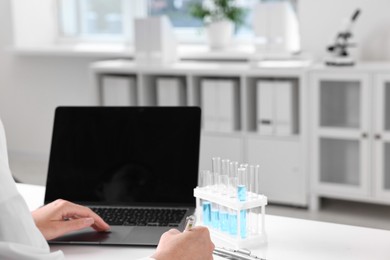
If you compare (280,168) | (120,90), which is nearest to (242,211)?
(280,168)

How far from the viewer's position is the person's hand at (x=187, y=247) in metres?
1.44

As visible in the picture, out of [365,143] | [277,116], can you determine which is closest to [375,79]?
[365,143]

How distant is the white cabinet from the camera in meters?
3.85

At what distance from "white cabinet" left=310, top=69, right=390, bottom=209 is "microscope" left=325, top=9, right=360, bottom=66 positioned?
11 centimetres

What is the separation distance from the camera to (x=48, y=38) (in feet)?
18.9

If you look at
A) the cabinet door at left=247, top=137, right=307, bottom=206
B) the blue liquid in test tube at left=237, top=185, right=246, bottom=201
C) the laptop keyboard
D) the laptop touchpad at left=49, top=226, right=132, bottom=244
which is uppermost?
the blue liquid in test tube at left=237, top=185, right=246, bottom=201

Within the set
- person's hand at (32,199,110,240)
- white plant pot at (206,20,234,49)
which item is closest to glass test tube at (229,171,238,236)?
person's hand at (32,199,110,240)

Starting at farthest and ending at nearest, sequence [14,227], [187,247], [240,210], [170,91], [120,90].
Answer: [120,90]
[170,91]
[240,210]
[187,247]
[14,227]

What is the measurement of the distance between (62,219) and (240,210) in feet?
1.46

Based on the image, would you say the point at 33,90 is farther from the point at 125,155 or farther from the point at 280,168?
the point at 125,155

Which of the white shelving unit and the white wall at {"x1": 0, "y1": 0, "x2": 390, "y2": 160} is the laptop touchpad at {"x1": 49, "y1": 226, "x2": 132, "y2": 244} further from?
the white wall at {"x1": 0, "y1": 0, "x2": 390, "y2": 160}

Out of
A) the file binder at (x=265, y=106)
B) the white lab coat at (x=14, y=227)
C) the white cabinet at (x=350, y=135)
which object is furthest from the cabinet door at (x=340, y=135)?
the white lab coat at (x=14, y=227)

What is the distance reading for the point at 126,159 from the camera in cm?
193

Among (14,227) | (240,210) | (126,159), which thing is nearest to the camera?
(14,227)
